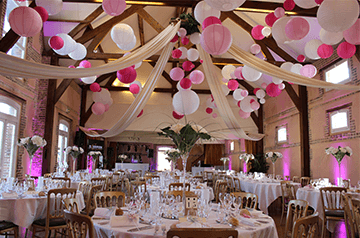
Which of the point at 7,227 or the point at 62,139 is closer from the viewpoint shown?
the point at 7,227

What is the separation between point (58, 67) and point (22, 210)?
2.19 metres

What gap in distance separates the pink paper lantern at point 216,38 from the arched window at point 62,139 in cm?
881

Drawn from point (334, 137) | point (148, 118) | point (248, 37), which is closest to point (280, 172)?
point (334, 137)

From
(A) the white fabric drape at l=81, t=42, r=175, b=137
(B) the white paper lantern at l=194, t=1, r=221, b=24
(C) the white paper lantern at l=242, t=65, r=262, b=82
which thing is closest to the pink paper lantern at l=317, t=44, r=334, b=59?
(C) the white paper lantern at l=242, t=65, r=262, b=82

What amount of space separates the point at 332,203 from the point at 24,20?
5.86 meters

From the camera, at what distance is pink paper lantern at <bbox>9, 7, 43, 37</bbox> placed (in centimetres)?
393

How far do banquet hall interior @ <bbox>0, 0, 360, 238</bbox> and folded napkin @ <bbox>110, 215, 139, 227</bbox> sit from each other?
0.01 metres

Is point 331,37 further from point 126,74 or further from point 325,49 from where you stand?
point 126,74

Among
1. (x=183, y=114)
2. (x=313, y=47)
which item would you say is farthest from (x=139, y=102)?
(x=313, y=47)

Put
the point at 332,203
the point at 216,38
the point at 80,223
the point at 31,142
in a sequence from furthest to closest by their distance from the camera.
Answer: the point at 31,142, the point at 332,203, the point at 216,38, the point at 80,223

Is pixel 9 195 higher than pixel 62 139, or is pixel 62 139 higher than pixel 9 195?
pixel 62 139

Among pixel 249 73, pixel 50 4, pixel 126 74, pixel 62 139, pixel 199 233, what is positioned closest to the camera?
pixel 199 233

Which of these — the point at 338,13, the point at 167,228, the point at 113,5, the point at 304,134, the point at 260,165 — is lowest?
the point at 167,228

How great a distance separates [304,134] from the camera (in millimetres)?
9781
